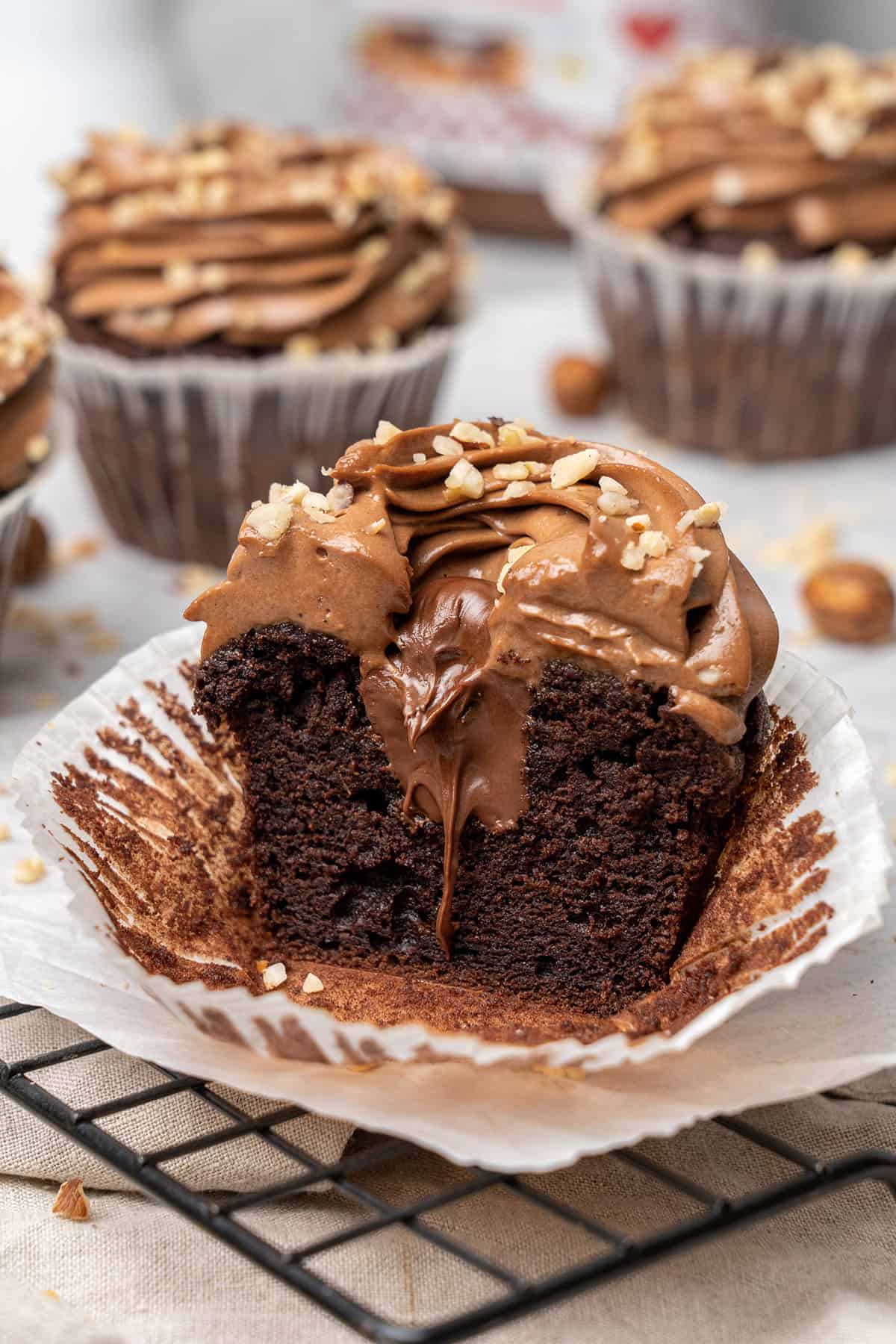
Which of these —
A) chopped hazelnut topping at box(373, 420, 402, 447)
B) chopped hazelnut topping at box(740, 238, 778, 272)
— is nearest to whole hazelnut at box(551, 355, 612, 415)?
chopped hazelnut topping at box(740, 238, 778, 272)

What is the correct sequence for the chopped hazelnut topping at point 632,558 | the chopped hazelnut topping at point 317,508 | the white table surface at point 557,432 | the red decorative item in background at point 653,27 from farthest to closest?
the red decorative item in background at point 653,27
the white table surface at point 557,432
the chopped hazelnut topping at point 317,508
the chopped hazelnut topping at point 632,558

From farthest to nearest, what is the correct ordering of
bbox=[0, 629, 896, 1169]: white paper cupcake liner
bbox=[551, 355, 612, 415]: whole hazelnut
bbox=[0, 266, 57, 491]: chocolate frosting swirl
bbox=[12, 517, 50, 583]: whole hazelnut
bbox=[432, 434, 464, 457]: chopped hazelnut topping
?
bbox=[551, 355, 612, 415]: whole hazelnut < bbox=[12, 517, 50, 583]: whole hazelnut < bbox=[0, 266, 57, 491]: chocolate frosting swirl < bbox=[432, 434, 464, 457]: chopped hazelnut topping < bbox=[0, 629, 896, 1169]: white paper cupcake liner

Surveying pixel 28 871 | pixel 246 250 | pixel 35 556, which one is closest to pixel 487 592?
pixel 28 871

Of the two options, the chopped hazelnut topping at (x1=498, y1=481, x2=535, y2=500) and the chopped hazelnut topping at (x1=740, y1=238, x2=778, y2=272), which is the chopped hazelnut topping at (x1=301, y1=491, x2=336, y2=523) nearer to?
the chopped hazelnut topping at (x1=498, y1=481, x2=535, y2=500)

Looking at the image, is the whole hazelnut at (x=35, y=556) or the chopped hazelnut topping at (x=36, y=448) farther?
the whole hazelnut at (x=35, y=556)

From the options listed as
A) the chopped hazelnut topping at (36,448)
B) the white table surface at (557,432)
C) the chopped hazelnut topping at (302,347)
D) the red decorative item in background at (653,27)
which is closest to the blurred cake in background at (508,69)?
the red decorative item in background at (653,27)

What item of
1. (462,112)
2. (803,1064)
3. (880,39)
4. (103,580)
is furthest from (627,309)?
(880,39)

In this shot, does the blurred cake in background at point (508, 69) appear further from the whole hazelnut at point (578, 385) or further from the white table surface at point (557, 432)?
the whole hazelnut at point (578, 385)
